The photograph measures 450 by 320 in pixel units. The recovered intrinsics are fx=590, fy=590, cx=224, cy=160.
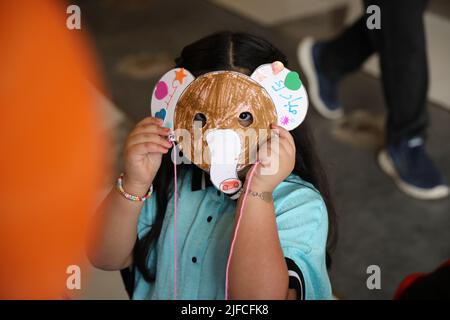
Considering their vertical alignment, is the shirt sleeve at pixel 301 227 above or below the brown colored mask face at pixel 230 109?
below

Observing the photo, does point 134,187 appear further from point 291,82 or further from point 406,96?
point 406,96

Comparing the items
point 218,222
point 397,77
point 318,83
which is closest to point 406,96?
point 397,77

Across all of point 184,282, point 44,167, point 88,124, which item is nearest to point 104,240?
point 184,282

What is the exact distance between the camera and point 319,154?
0.56m

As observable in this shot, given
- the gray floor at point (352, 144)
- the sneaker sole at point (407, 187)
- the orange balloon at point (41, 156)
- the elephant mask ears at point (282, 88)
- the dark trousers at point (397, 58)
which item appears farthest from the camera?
the sneaker sole at point (407, 187)

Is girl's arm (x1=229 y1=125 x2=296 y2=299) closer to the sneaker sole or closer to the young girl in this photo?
the young girl

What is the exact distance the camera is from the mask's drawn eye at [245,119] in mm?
476

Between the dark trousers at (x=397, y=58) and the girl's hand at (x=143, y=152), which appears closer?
the girl's hand at (x=143, y=152)

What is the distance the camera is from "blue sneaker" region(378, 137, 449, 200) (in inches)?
46.5

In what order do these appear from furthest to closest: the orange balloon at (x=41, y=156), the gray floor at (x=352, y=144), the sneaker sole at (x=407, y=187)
→ the sneaker sole at (x=407, y=187) → the gray floor at (x=352, y=144) → the orange balloon at (x=41, y=156)

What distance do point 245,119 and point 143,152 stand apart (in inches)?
3.8

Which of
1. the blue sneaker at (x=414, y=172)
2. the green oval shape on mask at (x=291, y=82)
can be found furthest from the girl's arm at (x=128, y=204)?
the blue sneaker at (x=414, y=172)

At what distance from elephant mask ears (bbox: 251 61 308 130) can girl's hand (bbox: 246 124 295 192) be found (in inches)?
0.5

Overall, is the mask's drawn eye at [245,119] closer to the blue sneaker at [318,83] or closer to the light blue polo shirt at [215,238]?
the light blue polo shirt at [215,238]
